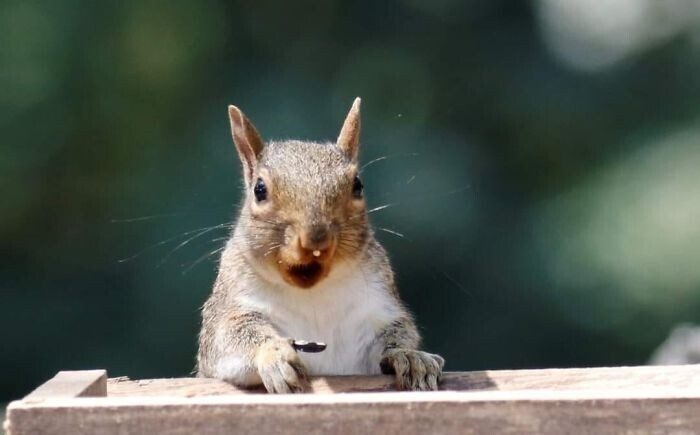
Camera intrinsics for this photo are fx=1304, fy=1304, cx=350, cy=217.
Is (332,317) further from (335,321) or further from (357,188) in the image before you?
(357,188)

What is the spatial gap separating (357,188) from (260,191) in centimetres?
12

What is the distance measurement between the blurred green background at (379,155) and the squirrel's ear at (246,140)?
948 millimetres

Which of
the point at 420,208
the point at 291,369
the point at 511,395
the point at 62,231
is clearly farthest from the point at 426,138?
the point at 511,395

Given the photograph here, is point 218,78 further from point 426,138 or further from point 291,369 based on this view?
point 291,369

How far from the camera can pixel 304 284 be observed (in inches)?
58.7

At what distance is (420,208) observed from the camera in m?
2.87

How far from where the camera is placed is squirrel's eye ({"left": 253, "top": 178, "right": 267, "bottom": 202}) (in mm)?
1565

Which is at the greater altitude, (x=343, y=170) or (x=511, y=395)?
(x=343, y=170)

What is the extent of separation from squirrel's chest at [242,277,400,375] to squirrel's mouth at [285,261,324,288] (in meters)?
0.08

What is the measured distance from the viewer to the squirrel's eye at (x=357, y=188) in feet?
5.17

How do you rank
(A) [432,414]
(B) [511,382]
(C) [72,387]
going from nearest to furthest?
(A) [432,414] < (C) [72,387] < (B) [511,382]

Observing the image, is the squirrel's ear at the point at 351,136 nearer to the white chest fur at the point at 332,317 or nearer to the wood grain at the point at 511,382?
the white chest fur at the point at 332,317

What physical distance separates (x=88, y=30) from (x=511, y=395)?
2066 millimetres

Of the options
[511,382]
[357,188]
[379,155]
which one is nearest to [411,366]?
[511,382]
